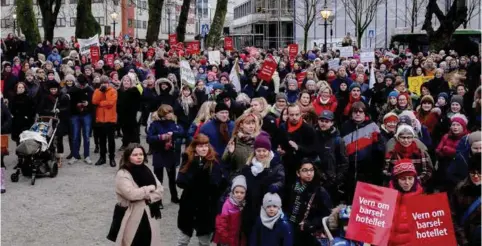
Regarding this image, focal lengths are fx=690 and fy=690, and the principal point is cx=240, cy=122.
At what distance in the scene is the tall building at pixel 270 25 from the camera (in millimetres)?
70312

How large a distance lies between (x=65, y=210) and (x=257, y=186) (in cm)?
399

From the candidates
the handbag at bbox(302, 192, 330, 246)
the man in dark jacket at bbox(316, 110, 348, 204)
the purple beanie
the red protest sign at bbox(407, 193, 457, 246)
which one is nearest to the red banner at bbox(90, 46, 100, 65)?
the man in dark jacket at bbox(316, 110, 348, 204)

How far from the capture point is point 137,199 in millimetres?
6605

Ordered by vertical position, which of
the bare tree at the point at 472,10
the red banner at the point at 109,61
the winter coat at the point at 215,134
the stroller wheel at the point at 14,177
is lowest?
the stroller wheel at the point at 14,177

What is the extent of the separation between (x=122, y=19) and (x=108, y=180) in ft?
262

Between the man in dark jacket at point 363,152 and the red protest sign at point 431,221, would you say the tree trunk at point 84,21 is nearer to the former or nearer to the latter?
the man in dark jacket at point 363,152

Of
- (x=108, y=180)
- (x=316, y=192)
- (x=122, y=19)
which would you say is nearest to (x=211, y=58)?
(x=108, y=180)

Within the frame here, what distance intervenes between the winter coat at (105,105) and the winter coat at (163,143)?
3.10 m

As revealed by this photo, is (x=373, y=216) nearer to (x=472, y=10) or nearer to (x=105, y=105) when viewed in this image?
(x=105, y=105)

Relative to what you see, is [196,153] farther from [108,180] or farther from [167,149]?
[108,180]

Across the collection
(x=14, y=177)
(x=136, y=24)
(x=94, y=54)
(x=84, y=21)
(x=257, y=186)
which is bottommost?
(x=14, y=177)

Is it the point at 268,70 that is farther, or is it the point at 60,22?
the point at 60,22

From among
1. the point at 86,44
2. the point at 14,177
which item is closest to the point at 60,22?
the point at 86,44

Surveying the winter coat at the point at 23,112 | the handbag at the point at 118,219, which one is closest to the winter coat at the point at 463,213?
the handbag at the point at 118,219
